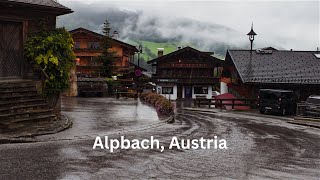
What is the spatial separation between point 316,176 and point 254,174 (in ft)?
4.96

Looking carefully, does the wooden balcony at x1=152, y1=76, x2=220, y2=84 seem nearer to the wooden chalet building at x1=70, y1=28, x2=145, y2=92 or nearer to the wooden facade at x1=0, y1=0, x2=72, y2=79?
the wooden chalet building at x1=70, y1=28, x2=145, y2=92

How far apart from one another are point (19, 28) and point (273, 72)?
25.1m

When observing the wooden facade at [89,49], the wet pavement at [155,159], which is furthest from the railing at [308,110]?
the wooden facade at [89,49]

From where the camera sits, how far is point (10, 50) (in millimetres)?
15438

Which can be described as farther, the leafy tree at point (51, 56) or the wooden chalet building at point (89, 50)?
the wooden chalet building at point (89, 50)

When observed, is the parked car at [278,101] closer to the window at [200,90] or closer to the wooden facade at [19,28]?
the wooden facade at [19,28]

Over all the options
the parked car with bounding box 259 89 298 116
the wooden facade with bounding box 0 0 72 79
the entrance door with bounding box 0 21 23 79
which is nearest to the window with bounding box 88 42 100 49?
the parked car with bounding box 259 89 298 116

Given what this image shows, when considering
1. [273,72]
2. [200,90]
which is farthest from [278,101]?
[200,90]

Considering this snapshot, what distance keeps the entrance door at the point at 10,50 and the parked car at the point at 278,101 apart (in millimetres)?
19121

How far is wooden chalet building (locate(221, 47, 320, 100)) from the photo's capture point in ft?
107

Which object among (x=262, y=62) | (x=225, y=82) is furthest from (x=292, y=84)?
(x=225, y=82)

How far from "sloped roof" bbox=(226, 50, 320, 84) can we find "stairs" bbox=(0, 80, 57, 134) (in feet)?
71.9

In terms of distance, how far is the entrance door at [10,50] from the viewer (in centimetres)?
1520

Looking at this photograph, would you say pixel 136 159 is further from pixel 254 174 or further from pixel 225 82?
pixel 225 82
